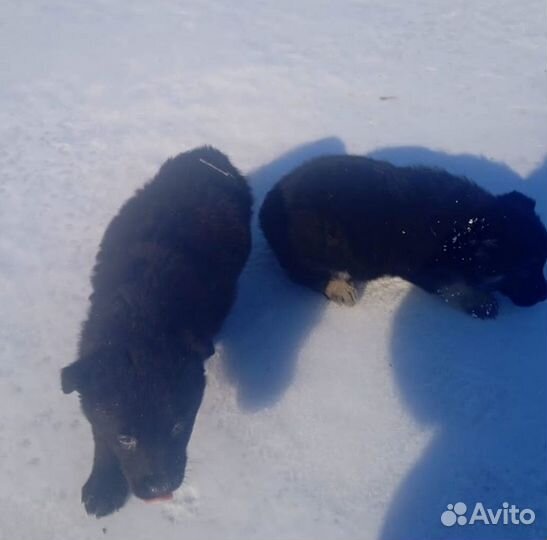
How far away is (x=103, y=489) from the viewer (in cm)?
371

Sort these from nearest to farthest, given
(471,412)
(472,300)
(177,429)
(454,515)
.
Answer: (177,429)
(454,515)
(471,412)
(472,300)

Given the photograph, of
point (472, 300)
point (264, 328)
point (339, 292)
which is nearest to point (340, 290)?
point (339, 292)

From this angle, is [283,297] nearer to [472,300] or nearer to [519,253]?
[472,300]

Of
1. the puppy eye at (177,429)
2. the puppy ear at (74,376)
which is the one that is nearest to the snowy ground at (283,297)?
the puppy eye at (177,429)

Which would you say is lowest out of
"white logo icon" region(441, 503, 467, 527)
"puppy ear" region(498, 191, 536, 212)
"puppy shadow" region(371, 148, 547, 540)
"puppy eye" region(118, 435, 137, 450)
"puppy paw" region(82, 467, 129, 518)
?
"puppy paw" region(82, 467, 129, 518)

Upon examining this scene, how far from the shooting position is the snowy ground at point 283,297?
12.7ft

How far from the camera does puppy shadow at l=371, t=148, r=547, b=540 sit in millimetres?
3791

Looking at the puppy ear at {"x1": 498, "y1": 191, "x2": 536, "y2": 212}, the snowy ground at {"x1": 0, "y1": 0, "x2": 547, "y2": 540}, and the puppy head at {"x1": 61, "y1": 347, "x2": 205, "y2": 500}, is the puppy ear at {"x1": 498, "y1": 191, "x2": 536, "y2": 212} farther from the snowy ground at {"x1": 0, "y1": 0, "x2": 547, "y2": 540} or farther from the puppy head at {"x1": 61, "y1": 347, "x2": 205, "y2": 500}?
the puppy head at {"x1": 61, "y1": 347, "x2": 205, "y2": 500}

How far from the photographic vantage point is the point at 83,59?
7738mm

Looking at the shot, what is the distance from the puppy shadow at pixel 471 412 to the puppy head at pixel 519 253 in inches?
8.3

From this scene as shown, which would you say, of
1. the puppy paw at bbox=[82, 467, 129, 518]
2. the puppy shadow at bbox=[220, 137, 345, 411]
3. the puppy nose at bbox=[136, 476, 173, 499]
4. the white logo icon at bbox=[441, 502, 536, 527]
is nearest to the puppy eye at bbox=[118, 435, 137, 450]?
the puppy nose at bbox=[136, 476, 173, 499]

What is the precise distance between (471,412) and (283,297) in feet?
5.61

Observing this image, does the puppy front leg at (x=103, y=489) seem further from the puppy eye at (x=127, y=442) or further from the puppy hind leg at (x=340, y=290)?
the puppy hind leg at (x=340, y=290)

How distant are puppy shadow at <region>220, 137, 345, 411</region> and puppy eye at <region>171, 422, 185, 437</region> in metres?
0.89
